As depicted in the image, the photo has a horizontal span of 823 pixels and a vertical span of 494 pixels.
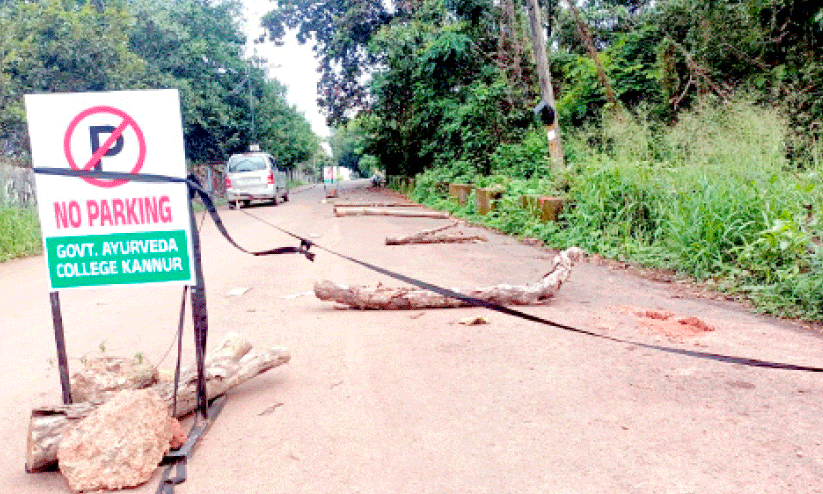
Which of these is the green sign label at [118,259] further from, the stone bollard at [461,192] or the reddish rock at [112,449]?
the stone bollard at [461,192]

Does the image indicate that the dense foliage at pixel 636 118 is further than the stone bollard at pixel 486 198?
No

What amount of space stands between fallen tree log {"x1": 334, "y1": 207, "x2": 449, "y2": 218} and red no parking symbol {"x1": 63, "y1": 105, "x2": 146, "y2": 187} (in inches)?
484

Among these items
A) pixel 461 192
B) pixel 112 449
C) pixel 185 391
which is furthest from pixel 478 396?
pixel 461 192

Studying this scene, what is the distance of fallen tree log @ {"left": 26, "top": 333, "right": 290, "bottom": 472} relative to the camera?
276 cm

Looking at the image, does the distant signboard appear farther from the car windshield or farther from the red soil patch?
the red soil patch

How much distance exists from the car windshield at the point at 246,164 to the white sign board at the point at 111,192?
1895 cm

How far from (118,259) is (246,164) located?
19265 millimetres

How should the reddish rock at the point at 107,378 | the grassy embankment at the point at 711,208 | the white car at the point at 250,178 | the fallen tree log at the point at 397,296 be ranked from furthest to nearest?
the white car at the point at 250,178 < the grassy embankment at the point at 711,208 < the fallen tree log at the point at 397,296 < the reddish rock at the point at 107,378

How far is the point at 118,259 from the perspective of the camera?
3.03 meters

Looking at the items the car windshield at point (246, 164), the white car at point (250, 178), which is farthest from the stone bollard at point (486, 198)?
the car windshield at point (246, 164)

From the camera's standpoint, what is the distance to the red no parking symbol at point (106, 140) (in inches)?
116

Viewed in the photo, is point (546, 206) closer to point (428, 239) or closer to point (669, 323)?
point (428, 239)

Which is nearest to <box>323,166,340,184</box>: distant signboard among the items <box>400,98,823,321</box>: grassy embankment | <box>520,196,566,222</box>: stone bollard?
<box>400,98,823,321</box>: grassy embankment

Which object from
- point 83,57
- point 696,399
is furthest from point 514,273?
point 83,57
